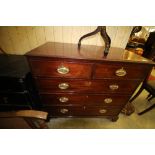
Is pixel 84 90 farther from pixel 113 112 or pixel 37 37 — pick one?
pixel 37 37

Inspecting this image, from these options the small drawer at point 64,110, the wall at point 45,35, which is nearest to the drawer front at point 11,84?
the small drawer at point 64,110

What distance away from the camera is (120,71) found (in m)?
0.90

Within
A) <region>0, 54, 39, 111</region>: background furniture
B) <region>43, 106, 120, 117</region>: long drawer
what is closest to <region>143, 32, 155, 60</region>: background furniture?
<region>43, 106, 120, 117</region>: long drawer

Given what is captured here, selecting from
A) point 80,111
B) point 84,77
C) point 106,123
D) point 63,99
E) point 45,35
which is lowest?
point 106,123

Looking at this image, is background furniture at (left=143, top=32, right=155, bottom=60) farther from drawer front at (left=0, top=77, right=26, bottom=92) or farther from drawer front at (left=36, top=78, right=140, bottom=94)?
drawer front at (left=0, top=77, right=26, bottom=92)

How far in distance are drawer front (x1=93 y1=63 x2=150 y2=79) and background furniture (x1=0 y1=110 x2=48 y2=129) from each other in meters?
0.56

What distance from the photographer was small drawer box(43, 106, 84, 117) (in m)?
1.28

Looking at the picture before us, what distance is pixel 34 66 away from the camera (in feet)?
2.72

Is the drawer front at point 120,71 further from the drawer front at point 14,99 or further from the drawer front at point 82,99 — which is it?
the drawer front at point 14,99

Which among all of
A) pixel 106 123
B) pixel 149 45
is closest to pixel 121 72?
pixel 106 123

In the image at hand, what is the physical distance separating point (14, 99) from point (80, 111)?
0.80 meters

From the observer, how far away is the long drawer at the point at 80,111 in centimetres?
129

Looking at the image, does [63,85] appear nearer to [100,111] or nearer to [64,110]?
[64,110]
